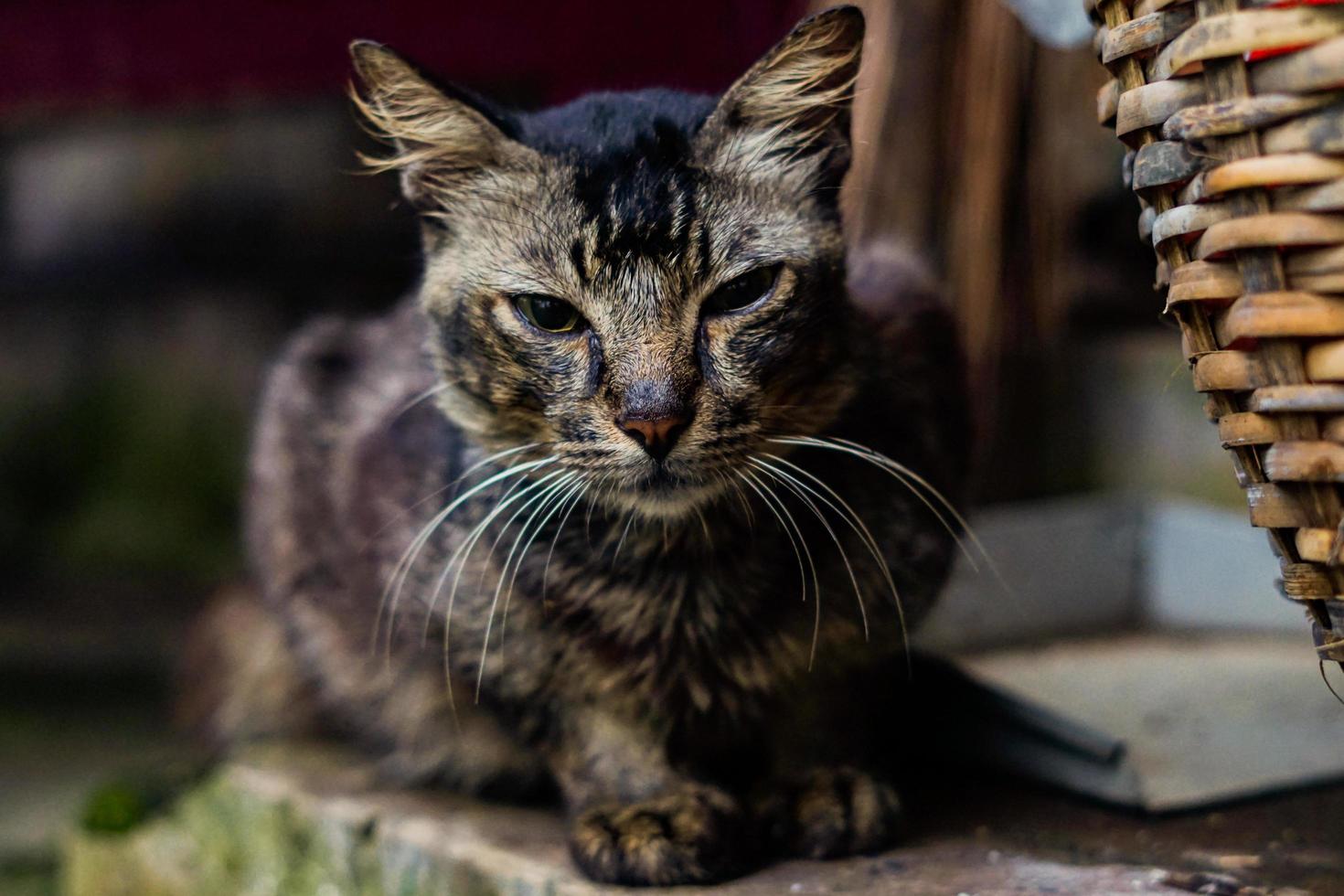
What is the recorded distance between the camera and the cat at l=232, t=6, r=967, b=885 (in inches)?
67.3

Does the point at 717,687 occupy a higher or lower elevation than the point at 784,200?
lower

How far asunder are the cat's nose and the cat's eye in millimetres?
175

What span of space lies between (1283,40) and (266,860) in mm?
1930

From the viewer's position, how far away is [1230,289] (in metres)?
1.28

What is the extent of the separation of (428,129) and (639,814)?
92cm

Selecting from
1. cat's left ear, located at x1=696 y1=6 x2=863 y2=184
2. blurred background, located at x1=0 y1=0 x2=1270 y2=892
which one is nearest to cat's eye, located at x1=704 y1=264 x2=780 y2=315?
cat's left ear, located at x1=696 y1=6 x2=863 y2=184

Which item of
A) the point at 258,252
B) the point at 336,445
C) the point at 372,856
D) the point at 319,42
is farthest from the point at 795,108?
the point at 258,252

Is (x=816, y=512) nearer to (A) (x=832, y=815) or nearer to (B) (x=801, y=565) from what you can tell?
(B) (x=801, y=565)

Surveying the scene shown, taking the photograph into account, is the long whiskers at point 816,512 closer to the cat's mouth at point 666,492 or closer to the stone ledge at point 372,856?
the cat's mouth at point 666,492

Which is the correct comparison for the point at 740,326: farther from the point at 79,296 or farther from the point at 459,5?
the point at 79,296

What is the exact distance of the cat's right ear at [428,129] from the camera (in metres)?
1.79

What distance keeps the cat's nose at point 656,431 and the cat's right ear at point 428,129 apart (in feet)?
1.39

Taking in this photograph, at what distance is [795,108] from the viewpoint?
1.82 m

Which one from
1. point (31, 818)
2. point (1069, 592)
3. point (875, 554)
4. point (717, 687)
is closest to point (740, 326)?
point (875, 554)
